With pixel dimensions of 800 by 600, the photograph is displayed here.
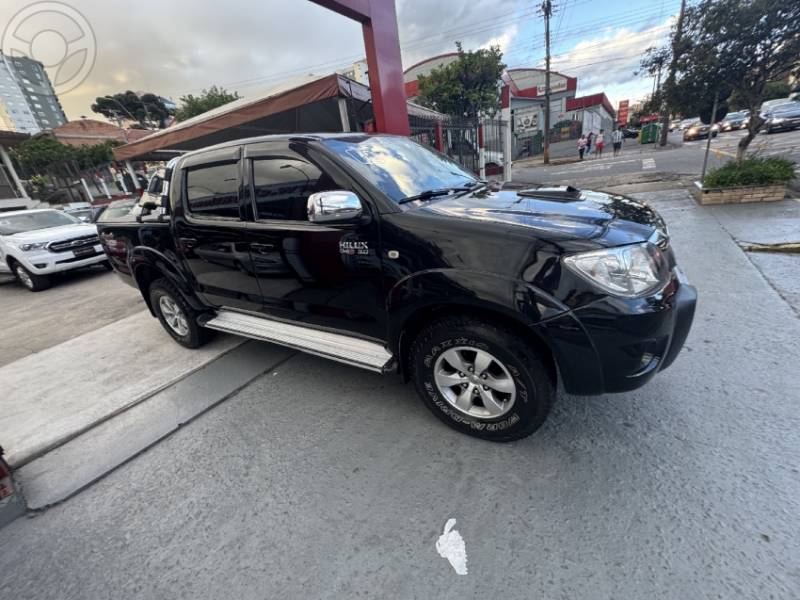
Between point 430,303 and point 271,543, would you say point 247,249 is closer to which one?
Answer: point 430,303

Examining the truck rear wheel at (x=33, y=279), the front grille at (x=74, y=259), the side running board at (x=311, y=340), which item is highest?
the front grille at (x=74, y=259)

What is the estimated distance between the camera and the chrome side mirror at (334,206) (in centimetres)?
205

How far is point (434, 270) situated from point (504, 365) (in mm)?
629

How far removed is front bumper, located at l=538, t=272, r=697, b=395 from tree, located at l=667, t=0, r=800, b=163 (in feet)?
25.7

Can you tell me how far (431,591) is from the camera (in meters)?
1.54

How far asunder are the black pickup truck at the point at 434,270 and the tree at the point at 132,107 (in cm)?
6080

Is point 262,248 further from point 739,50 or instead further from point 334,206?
point 739,50

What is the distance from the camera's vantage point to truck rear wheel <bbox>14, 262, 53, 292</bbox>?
7428mm

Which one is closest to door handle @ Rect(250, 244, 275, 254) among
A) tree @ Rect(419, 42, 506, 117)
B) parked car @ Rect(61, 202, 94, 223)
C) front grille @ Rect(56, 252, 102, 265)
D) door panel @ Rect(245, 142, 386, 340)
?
door panel @ Rect(245, 142, 386, 340)

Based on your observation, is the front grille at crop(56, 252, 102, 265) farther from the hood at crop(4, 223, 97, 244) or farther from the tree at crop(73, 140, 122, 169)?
the tree at crop(73, 140, 122, 169)

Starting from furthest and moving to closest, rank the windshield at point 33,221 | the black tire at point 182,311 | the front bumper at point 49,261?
1. the windshield at point 33,221
2. the front bumper at point 49,261
3. the black tire at point 182,311

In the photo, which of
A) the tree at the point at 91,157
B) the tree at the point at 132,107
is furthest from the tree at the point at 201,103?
the tree at the point at 132,107

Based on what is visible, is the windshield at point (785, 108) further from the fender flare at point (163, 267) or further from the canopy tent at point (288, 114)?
the fender flare at point (163, 267)

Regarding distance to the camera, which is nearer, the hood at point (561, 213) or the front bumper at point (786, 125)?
the hood at point (561, 213)
